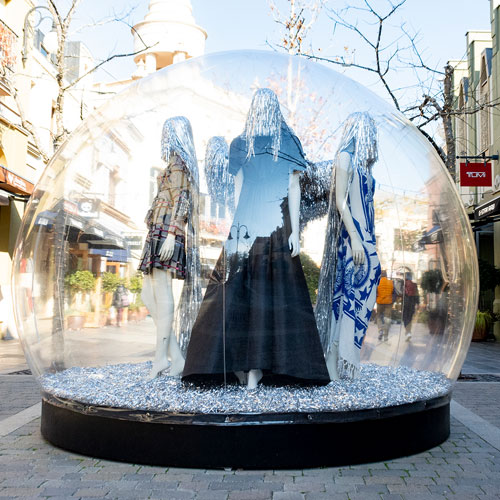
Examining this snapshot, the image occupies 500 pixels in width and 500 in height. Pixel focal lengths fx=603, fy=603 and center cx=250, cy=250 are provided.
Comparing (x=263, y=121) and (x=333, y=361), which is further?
(x=333, y=361)

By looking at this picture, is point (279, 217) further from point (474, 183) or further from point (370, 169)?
point (474, 183)

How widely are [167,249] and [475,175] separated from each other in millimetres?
11687

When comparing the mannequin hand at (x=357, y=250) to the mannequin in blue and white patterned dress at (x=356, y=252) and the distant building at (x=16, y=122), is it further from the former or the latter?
the distant building at (x=16, y=122)

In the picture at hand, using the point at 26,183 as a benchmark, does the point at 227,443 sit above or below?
below

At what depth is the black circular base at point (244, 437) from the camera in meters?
3.33

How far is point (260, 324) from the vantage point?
145 inches

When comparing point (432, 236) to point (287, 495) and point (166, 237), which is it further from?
point (287, 495)

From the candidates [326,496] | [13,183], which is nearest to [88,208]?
[326,496]

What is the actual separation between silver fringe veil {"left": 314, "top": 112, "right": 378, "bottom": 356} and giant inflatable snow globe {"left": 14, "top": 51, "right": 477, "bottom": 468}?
0.01 m

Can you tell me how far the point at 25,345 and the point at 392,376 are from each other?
2696 millimetres

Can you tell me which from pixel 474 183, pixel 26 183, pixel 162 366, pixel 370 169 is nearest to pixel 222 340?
pixel 162 366

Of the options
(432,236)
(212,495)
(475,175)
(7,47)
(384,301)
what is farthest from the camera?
(475,175)

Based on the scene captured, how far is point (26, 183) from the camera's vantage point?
12.4 metres

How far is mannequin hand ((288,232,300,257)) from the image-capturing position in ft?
12.3
